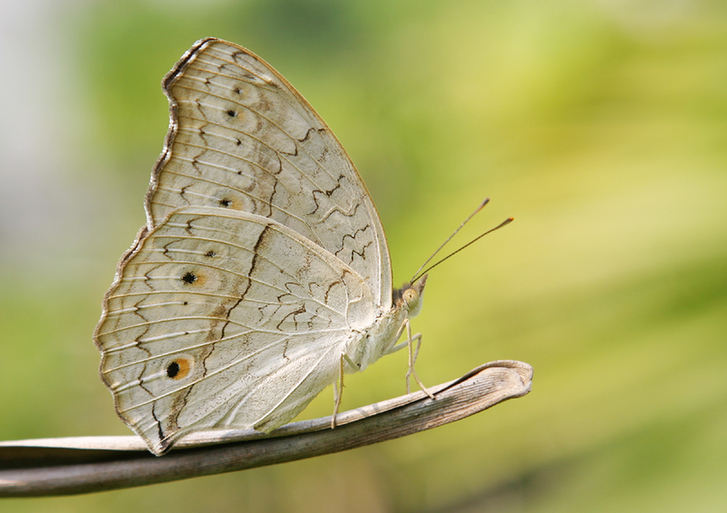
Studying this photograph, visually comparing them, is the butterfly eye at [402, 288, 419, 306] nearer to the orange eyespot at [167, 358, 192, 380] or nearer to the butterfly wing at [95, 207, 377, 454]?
the butterfly wing at [95, 207, 377, 454]

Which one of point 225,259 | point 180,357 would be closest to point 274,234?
point 225,259

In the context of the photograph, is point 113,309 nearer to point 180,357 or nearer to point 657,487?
point 180,357

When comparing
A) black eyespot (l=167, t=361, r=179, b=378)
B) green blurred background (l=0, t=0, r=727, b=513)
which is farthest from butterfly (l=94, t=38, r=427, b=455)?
green blurred background (l=0, t=0, r=727, b=513)

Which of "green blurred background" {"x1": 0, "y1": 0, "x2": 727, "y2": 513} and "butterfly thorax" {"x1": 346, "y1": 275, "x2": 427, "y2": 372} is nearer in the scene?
"butterfly thorax" {"x1": 346, "y1": 275, "x2": 427, "y2": 372}

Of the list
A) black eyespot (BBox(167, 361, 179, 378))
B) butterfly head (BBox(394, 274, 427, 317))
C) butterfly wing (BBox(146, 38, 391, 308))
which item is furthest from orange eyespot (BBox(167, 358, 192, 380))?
butterfly head (BBox(394, 274, 427, 317))

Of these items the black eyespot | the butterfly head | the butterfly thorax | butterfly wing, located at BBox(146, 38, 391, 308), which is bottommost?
the black eyespot

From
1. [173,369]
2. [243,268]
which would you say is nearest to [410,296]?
[243,268]

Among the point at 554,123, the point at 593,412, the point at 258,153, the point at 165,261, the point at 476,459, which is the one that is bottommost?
the point at 476,459

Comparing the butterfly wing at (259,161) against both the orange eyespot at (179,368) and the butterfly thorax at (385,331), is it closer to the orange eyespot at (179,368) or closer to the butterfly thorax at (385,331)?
the butterfly thorax at (385,331)

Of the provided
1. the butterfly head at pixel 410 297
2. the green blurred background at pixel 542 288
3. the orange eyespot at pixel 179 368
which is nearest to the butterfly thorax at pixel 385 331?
the butterfly head at pixel 410 297

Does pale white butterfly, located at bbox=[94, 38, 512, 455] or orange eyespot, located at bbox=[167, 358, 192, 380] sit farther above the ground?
pale white butterfly, located at bbox=[94, 38, 512, 455]
